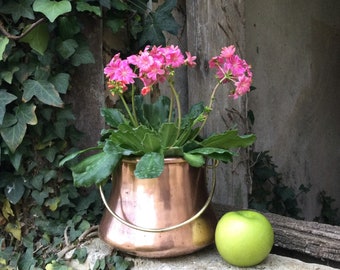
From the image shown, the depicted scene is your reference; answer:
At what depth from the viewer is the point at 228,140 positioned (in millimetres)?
1062

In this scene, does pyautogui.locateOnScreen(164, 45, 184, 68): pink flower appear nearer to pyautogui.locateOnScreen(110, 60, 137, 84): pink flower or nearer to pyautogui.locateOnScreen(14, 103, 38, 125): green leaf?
pyautogui.locateOnScreen(110, 60, 137, 84): pink flower

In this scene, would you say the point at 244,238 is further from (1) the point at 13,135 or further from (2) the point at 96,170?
(1) the point at 13,135

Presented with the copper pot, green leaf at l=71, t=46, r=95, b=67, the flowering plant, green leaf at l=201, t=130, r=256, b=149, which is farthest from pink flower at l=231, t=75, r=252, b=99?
green leaf at l=71, t=46, r=95, b=67

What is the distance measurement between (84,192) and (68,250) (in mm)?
220

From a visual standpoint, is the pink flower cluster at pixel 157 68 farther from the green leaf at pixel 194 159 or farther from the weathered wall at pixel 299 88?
the weathered wall at pixel 299 88

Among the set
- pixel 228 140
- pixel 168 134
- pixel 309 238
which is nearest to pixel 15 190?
pixel 168 134

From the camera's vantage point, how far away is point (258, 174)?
6.68 feet

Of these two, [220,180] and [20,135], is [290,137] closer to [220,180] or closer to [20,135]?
[220,180]

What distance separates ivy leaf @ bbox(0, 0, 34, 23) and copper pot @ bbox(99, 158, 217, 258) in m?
0.49

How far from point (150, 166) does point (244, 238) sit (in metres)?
0.25

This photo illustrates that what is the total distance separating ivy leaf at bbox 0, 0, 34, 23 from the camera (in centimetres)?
121

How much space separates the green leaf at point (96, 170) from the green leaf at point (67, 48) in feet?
1.14

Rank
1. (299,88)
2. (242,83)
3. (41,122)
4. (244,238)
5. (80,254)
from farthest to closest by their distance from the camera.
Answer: (299,88)
(41,122)
(80,254)
(242,83)
(244,238)

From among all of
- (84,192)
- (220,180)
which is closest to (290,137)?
(220,180)
